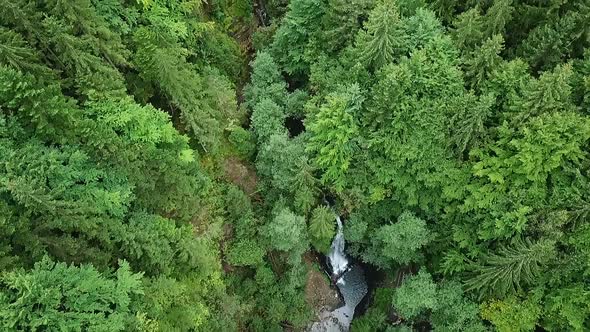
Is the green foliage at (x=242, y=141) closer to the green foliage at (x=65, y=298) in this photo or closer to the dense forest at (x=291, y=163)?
the dense forest at (x=291, y=163)

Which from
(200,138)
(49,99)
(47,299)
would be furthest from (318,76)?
(47,299)

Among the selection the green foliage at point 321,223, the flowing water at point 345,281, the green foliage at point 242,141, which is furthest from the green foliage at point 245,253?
the flowing water at point 345,281

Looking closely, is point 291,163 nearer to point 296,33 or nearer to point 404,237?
point 404,237

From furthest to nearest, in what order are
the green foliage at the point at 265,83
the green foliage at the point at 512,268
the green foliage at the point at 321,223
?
the green foliage at the point at 265,83, the green foliage at the point at 321,223, the green foliage at the point at 512,268

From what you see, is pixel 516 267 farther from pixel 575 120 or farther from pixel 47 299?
pixel 47 299

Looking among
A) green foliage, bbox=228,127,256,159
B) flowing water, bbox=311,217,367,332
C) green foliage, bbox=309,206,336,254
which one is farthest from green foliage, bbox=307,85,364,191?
flowing water, bbox=311,217,367,332
